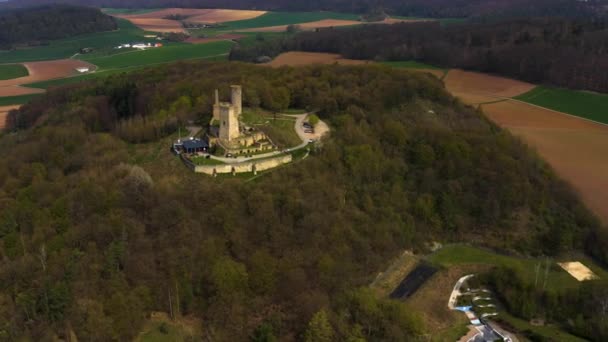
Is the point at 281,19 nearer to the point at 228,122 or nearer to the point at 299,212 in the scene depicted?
the point at 228,122

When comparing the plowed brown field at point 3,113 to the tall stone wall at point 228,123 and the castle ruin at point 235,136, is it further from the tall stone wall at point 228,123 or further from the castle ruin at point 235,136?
the tall stone wall at point 228,123

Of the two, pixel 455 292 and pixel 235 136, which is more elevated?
pixel 235 136

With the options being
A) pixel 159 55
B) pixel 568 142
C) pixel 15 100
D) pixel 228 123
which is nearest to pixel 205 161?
pixel 228 123

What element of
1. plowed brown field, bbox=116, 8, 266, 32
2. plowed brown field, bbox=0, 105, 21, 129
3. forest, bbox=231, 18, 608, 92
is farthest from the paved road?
plowed brown field, bbox=116, 8, 266, 32

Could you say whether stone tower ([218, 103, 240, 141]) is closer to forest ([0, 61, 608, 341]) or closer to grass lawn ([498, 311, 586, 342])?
forest ([0, 61, 608, 341])

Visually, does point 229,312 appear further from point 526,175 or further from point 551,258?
point 526,175
